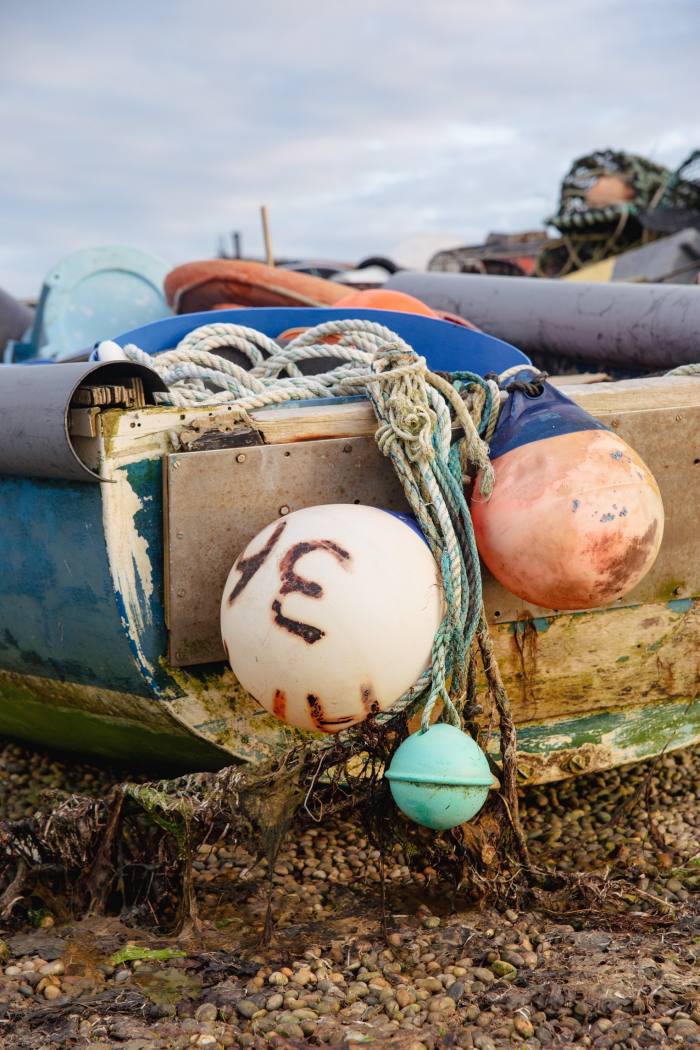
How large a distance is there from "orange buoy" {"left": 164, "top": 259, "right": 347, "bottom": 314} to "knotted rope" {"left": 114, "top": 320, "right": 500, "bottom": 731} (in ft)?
7.20

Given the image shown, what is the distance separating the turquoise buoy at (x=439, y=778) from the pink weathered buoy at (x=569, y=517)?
1.50ft

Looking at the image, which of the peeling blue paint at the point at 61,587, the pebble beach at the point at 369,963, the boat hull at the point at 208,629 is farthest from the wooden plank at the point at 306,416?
the pebble beach at the point at 369,963

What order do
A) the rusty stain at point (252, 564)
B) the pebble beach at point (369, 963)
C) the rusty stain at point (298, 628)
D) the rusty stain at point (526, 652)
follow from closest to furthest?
1. the pebble beach at point (369, 963)
2. the rusty stain at point (298, 628)
3. the rusty stain at point (252, 564)
4. the rusty stain at point (526, 652)

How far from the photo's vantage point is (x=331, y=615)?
236cm

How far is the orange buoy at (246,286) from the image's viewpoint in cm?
539

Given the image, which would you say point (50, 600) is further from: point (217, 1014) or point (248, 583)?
point (217, 1014)

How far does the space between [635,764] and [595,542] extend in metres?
1.46

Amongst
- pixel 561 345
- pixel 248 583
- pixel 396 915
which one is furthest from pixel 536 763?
pixel 561 345

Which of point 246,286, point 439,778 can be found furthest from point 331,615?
point 246,286

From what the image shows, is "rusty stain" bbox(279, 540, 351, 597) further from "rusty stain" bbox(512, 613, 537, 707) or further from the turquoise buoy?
"rusty stain" bbox(512, 613, 537, 707)

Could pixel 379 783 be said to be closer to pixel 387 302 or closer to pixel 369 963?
pixel 369 963

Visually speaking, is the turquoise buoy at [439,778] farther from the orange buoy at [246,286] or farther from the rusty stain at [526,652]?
the orange buoy at [246,286]

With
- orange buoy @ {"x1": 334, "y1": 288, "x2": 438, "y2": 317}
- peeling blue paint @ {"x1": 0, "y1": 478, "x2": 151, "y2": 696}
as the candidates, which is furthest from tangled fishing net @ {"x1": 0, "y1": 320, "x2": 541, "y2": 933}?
orange buoy @ {"x1": 334, "y1": 288, "x2": 438, "y2": 317}

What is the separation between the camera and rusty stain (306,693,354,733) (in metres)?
2.43
